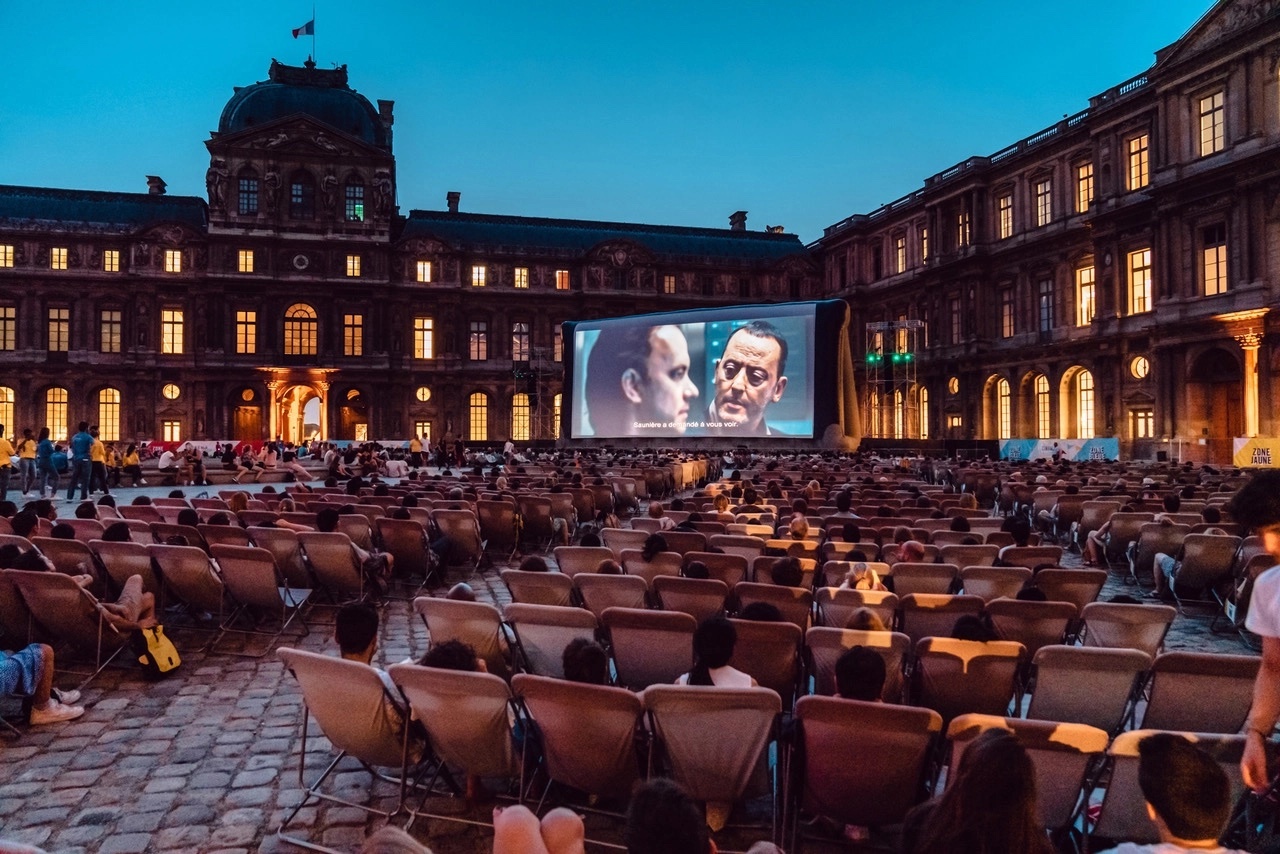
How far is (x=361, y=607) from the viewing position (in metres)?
4.48

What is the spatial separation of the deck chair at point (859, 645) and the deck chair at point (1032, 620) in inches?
41.1

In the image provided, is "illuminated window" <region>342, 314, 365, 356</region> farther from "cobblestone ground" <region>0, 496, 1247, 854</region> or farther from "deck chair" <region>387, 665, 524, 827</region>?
"deck chair" <region>387, 665, 524, 827</region>

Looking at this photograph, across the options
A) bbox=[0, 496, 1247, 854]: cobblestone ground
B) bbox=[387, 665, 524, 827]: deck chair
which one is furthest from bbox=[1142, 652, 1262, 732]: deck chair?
bbox=[387, 665, 524, 827]: deck chair

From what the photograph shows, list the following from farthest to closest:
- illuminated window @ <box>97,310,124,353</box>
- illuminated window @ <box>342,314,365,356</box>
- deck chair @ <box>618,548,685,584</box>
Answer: illuminated window @ <box>342,314,365,356</box>, illuminated window @ <box>97,310,124,353</box>, deck chair @ <box>618,548,685,584</box>

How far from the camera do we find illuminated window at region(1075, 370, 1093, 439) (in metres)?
35.1

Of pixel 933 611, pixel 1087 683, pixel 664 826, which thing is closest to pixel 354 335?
pixel 933 611

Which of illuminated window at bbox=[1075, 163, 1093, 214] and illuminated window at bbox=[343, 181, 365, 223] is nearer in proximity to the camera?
illuminated window at bbox=[1075, 163, 1093, 214]

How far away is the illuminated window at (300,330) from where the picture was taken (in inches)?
1828

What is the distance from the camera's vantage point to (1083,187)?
118ft

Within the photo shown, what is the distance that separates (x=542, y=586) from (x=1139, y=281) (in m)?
34.5

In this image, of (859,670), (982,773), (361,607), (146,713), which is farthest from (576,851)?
(146,713)

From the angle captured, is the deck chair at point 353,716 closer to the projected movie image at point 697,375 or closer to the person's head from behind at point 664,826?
Answer: the person's head from behind at point 664,826

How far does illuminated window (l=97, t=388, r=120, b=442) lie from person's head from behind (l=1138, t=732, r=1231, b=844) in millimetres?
52064

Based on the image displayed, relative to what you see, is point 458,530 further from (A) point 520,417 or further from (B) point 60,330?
(B) point 60,330
